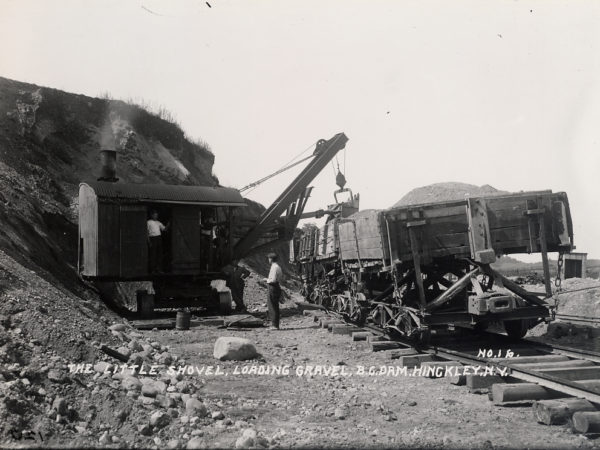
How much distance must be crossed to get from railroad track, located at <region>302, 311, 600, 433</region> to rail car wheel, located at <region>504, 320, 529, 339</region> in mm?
187

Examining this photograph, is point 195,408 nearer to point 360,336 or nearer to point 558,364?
point 558,364

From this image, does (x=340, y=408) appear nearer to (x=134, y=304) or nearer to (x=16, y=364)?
(x=16, y=364)

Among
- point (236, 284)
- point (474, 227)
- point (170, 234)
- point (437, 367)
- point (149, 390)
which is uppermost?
point (170, 234)

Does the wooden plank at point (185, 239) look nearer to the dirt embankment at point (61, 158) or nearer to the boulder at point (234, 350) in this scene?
the dirt embankment at point (61, 158)

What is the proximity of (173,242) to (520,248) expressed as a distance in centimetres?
834

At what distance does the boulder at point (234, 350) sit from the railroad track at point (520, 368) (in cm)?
193

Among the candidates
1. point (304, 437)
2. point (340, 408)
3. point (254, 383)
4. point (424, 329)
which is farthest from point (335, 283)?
point (304, 437)

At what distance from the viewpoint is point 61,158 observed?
1845 centimetres

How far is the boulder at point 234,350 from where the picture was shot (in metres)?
7.21

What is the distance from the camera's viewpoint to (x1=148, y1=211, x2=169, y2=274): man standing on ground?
1255 centimetres

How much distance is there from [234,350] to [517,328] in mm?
4316

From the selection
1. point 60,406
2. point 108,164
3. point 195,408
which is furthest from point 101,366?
point 108,164

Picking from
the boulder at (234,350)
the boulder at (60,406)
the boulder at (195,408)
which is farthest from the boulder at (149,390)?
the boulder at (234,350)

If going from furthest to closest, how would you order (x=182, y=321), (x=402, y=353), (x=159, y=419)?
(x=182, y=321) < (x=402, y=353) < (x=159, y=419)
